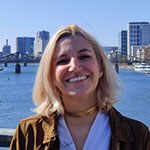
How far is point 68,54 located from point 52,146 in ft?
1.60

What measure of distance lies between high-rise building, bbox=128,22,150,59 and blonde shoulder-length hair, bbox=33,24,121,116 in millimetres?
173410

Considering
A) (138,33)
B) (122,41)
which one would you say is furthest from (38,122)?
(122,41)

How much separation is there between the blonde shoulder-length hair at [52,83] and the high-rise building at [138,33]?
173 metres

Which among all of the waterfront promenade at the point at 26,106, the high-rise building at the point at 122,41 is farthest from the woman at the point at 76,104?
the high-rise building at the point at 122,41

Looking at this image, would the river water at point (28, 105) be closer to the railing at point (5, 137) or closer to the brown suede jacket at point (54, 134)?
the brown suede jacket at point (54, 134)

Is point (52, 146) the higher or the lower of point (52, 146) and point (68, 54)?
the lower

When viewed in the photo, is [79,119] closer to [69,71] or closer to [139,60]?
[69,71]

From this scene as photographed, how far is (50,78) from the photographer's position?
2652mm

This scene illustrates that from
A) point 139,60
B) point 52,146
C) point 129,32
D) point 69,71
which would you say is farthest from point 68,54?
point 129,32

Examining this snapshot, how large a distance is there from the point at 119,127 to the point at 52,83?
1.40 feet

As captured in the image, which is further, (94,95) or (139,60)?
(139,60)

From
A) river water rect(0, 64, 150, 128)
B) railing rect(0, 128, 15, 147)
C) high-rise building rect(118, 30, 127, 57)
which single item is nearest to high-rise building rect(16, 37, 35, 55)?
high-rise building rect(118, 30, 127, 57)

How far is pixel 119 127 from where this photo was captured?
8.54ft

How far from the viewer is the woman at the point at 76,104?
8.43 ft
